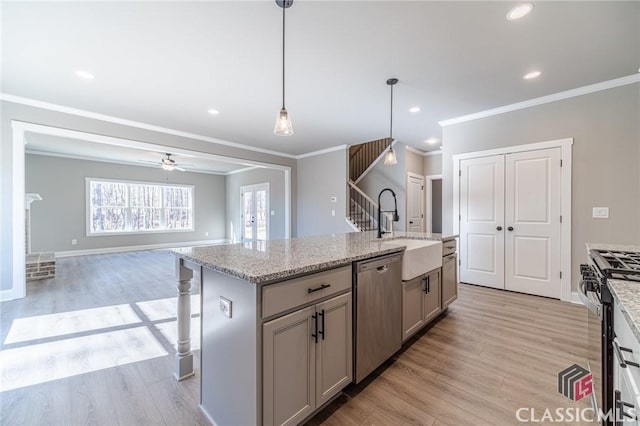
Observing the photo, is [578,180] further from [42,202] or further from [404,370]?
[42,202]

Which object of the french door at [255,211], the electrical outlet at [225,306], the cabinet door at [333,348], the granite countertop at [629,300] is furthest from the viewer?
the french door at [255,211]

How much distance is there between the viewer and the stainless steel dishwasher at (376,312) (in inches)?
67.4

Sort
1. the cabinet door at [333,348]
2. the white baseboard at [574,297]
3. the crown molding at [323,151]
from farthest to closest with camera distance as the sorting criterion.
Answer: the crown molding at [323,151]
the white baseboard at [574,297]
the cabinet door at [333,348]

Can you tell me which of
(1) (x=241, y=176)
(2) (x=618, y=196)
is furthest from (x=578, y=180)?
(1) (x=241, y=176)

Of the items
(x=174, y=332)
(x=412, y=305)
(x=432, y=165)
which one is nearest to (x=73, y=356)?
(x=174, y=332)

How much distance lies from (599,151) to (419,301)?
9.74 feet

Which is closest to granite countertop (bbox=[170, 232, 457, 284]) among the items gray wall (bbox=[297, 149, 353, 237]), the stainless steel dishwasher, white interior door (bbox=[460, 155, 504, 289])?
the stainless steel dishwasher

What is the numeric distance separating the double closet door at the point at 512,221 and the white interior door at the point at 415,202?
6.81ft

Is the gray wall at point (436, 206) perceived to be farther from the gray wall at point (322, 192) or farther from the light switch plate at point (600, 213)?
the light switch plate at point (600, 213)

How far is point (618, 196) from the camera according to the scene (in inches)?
121

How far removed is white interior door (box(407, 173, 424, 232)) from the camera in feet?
20.9

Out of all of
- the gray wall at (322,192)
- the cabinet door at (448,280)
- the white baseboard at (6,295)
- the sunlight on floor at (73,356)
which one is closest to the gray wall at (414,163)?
the gray wall at (322,192)

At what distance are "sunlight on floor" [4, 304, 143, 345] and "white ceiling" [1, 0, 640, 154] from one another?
8.74ft

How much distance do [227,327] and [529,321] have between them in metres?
3.09
